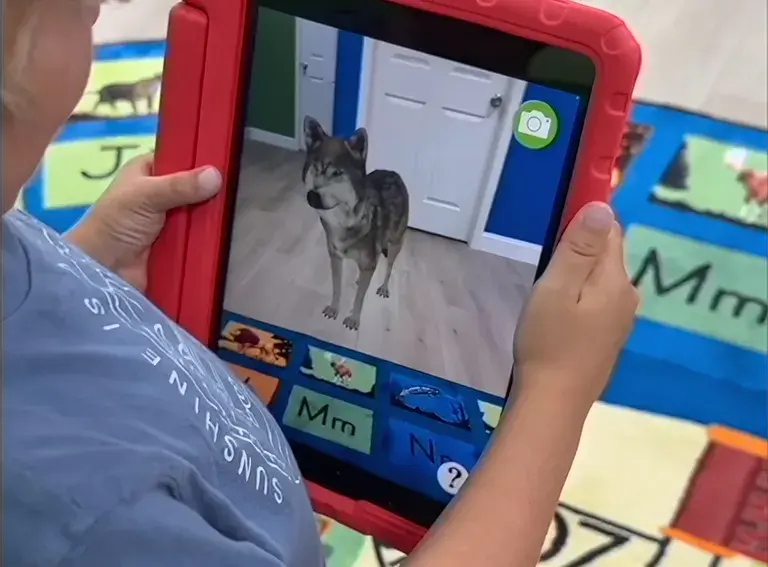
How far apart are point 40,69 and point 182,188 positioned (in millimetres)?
195

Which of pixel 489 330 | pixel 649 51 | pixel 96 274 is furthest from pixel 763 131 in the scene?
pixel 96 274

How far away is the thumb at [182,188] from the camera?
48 centimetres

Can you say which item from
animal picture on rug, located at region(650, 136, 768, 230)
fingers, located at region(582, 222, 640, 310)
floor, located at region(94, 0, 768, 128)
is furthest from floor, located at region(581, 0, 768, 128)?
fingers, located at region(582, 222, 640, 310)

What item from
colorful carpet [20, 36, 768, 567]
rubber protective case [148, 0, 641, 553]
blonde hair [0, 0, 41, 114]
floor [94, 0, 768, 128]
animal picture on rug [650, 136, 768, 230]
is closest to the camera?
blonde hair [0, 0, 41, 114]

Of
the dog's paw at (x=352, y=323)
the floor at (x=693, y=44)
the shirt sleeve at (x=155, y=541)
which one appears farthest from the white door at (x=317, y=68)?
the floor at (x=693, y=44)

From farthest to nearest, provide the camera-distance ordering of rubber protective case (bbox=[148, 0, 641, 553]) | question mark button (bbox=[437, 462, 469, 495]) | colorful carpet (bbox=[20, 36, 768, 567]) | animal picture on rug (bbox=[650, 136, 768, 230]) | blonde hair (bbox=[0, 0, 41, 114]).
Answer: animal picture on rug (bbox=[650, 136, 768, 230]) < colorful carpet (bbox=[20, 36, 768, 567]) < question mark button (bbox=[437, 462, 469, 495]) < rubber protective case (bbox=[148, 0, 641, 553]) < blonde hair (bbox=[0, 0, 41, 114])

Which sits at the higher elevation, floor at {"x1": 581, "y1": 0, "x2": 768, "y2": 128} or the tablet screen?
floor at {"x1": 581, "y1": 0, "x2": 768, "y2": 128}

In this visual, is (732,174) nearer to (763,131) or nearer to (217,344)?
(763,131)

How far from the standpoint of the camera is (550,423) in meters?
0.45

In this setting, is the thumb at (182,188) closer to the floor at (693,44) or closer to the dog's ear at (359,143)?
the dog's ear at (359,143)

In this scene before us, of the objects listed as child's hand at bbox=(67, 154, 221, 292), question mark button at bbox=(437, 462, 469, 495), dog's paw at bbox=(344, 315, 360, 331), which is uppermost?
child's hand at bbox=(67, 154, 221, 292)

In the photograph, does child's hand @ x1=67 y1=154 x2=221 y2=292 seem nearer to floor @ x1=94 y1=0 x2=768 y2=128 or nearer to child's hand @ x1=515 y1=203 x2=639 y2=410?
child's hand @ x1=515 y1=203 x2=639 y2=410

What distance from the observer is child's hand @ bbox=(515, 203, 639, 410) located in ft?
1.45

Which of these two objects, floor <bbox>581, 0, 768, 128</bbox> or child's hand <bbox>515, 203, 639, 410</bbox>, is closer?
child's hand <bbox>515, 203, 639, 410</bbox>
